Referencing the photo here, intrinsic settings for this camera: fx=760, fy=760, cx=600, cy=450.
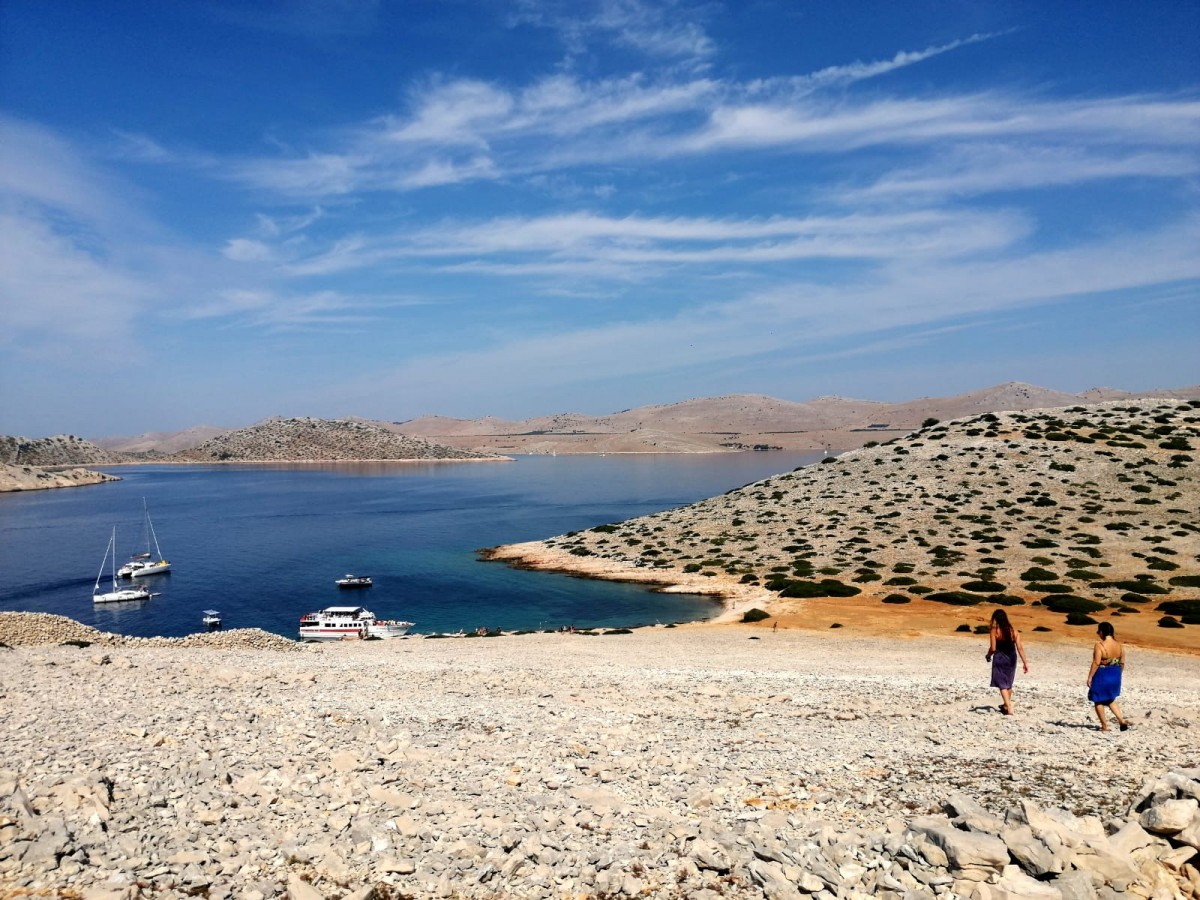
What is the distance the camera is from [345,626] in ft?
157

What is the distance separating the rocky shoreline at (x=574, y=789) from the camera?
9.58 meters

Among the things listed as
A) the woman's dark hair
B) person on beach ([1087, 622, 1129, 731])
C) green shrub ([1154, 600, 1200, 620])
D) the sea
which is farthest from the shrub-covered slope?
person on beach ([1087, 622, 1129, 731])

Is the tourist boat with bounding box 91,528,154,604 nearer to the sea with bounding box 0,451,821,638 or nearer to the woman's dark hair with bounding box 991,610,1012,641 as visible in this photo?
the sea with bounding box 0,451,821,638

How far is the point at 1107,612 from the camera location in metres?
39.0

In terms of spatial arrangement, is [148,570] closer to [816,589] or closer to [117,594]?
[117,594]

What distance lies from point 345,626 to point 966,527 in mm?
46779

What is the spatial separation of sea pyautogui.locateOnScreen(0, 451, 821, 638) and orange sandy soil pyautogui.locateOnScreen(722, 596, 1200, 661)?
6.96 meters

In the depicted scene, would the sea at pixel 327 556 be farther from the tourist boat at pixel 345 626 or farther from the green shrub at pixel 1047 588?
the green shrub at pixel 1047 588

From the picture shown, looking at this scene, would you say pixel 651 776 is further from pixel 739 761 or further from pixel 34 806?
pixel 34 806

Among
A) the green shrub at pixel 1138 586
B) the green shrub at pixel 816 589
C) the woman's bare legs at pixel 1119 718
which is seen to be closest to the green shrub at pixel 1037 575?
the green shrub at pixel 1138 586

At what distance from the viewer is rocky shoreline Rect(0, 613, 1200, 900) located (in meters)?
9.58

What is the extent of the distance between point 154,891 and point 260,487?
624 feet

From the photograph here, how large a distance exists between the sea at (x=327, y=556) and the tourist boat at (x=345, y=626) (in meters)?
1.89

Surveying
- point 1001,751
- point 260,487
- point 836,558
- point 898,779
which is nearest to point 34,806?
point 898,779
